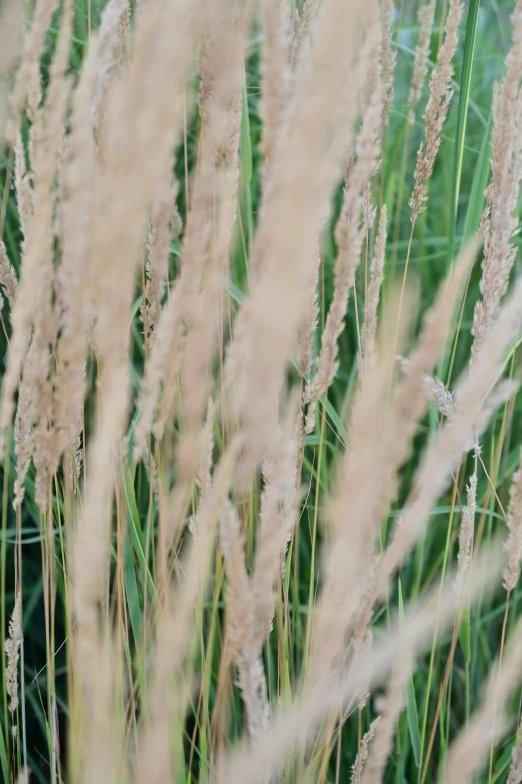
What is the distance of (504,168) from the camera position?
772mm

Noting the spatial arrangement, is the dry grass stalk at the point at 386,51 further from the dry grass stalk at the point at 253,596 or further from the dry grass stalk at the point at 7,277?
the dry grass stalk at the point at 253,596

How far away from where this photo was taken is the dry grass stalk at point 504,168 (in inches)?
29.8

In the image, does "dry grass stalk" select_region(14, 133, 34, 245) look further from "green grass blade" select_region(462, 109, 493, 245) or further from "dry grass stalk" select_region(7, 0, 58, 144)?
"green grass blade" select_region(462, 109, 493, 245)

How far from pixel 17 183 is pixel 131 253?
33cm

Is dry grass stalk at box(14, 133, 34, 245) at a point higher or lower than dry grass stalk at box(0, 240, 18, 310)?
higher

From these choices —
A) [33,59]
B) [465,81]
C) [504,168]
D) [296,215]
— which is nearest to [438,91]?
[465,81]

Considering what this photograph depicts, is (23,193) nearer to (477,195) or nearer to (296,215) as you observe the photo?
(296,215)

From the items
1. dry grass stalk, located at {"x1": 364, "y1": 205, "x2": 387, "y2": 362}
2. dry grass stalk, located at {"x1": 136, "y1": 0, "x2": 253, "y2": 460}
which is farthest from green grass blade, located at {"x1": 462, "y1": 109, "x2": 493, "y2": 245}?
dry grass stalk, located at {"x1": 136, "y1": 0, "x2": 253, "y2": 460}

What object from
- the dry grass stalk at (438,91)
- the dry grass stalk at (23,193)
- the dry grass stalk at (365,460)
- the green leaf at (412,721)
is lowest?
the green leaf at (412,721)

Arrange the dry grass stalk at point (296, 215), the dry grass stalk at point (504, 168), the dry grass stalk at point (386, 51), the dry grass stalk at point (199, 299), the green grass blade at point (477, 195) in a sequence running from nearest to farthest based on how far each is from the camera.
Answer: the dry grass stalk at point (296, 215) → the dry grass stalk at point (199, 299) → the dry grass stalk at point (504, 168) → the dry grass stalk at point (386, 51) → the green grass blade at point (477, 195)

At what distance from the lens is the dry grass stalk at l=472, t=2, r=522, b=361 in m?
0.76

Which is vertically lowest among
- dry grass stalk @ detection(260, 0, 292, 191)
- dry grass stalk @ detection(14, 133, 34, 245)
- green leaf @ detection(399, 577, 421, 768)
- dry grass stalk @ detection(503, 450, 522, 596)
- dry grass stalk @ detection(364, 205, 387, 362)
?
green leaf @ detection(399, 577, 421, 768)

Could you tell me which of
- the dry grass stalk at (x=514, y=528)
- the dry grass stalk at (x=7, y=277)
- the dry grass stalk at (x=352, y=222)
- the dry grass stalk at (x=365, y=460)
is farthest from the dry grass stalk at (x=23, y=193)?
the dry grass stalk at (x=514, y=528)

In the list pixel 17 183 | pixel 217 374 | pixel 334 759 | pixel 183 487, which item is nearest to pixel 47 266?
pixel 17 183
